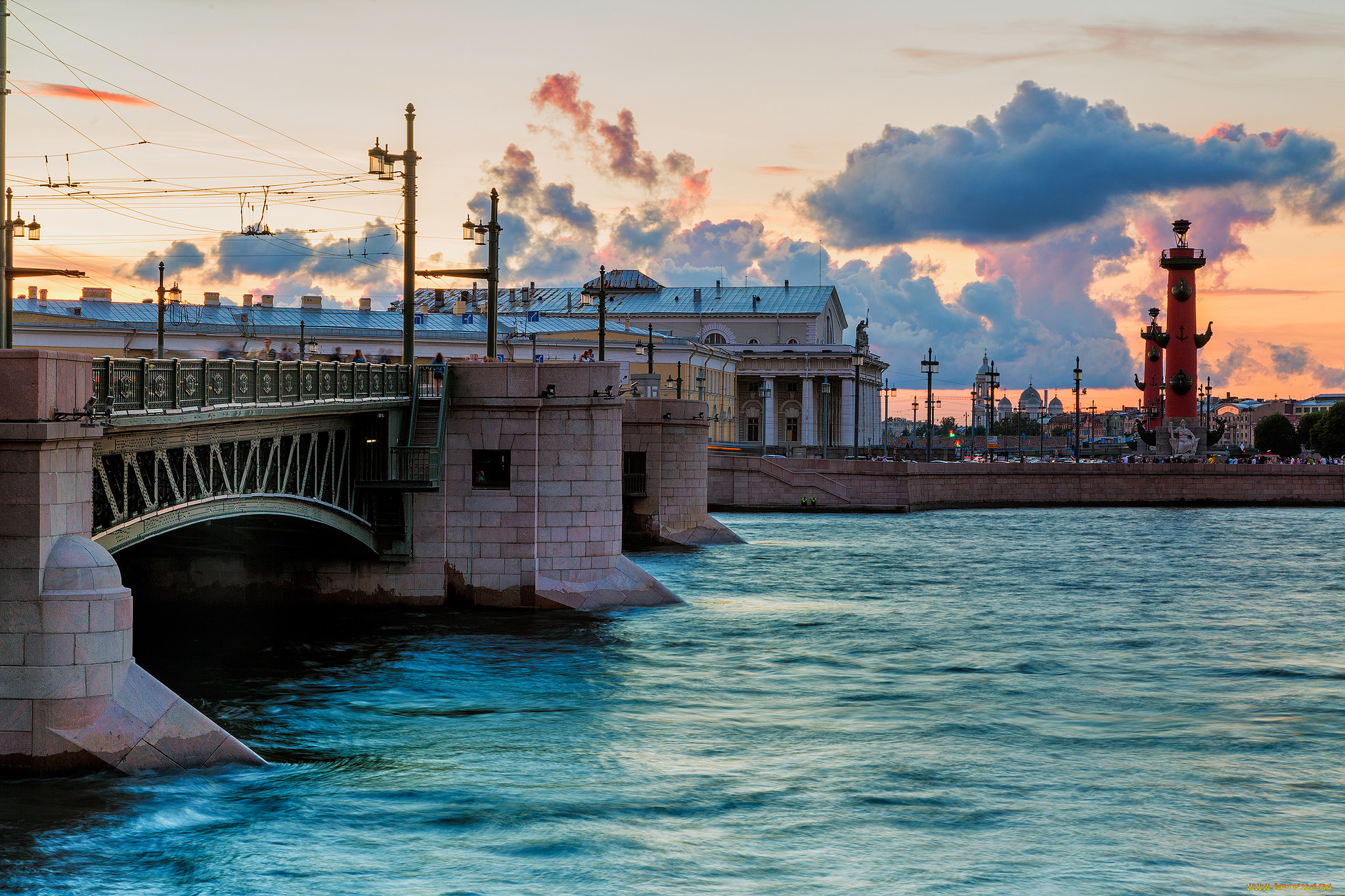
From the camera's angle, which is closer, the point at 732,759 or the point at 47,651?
the point at 47,651

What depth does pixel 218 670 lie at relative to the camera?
19906 millimetres

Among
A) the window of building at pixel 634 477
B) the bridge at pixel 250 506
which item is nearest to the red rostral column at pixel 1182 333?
the window of building at pixel 634 477

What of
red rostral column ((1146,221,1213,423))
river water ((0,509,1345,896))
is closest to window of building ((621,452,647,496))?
river water ((0,509,1345,896))

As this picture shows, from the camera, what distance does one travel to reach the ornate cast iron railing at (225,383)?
14000 millimetres

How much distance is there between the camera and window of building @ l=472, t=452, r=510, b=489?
24609mm

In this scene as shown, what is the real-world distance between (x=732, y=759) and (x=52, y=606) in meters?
7.21

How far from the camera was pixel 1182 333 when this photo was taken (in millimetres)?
79688

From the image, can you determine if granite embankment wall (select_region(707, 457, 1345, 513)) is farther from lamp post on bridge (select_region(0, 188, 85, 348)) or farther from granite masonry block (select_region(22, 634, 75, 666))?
granite masonry block (select_region(22, 634, 75, 666))

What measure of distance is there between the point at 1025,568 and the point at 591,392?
1816 cm

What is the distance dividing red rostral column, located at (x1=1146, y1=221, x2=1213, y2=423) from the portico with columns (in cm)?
2655

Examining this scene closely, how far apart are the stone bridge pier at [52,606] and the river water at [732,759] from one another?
15.7 inches

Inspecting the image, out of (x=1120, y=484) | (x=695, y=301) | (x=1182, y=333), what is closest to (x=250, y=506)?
(x=1120, y=484)

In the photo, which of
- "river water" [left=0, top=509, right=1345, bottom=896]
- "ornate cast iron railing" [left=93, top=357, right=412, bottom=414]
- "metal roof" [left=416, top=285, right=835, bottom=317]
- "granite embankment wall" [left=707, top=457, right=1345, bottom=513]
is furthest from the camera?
"metal roof" [left=416, top=285, right=835, bottom=317]

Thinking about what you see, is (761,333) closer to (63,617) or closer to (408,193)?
(408,193)
